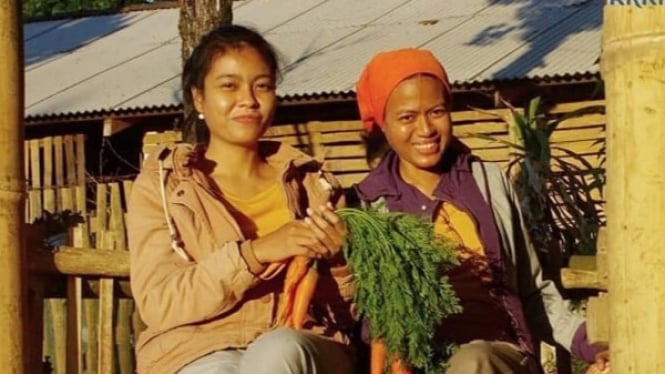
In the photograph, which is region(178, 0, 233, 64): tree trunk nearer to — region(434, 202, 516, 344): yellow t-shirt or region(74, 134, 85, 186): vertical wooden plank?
region(434, 202, 516, 344): yellow t-shirt

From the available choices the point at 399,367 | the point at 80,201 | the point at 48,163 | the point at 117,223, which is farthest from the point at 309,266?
the point at 48,163

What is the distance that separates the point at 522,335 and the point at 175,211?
1.00 metres

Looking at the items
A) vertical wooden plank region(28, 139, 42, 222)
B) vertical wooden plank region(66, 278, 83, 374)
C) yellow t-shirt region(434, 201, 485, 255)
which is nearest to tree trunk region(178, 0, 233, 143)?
vertical wooden plank region(66, 278, 83, 374)

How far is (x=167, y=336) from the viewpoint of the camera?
3.76 m

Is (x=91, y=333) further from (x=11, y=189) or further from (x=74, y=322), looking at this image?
(x=11, y=189)

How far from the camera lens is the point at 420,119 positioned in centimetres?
403

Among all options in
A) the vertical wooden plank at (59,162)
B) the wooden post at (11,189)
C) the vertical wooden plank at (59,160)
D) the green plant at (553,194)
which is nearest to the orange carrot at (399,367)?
the wooden post at (11,189)

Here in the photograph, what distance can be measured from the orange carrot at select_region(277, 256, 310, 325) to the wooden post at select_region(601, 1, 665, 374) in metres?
1.08

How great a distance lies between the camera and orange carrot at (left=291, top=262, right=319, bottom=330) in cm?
368

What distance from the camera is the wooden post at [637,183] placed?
2.70 m

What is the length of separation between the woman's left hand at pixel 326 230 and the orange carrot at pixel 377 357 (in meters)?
0.27

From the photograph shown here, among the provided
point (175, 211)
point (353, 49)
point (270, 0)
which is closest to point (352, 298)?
point (175, 211)

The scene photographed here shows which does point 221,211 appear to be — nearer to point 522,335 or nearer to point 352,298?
point 352,298

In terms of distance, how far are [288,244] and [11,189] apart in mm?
855
